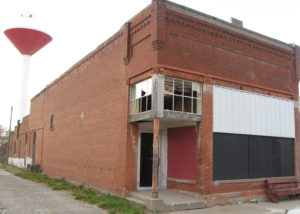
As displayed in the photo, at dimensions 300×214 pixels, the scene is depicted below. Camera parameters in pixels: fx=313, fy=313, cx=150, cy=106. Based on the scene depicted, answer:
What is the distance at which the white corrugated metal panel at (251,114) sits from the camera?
12.1m

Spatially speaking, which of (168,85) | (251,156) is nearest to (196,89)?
(168,85)

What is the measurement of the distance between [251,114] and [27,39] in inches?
1426

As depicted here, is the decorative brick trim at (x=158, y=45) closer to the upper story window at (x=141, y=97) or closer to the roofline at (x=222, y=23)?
the upper story window at (x=141, y=97)

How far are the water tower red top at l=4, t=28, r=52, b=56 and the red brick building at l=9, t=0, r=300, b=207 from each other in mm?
28126

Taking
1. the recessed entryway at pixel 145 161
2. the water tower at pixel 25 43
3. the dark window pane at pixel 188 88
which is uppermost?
the water tower at pixel 25 43

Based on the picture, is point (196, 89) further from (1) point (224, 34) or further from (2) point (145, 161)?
(2) point (145, 161)

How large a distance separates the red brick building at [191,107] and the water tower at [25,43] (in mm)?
28224

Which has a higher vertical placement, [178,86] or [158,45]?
[158,45]

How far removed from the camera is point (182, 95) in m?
11.3

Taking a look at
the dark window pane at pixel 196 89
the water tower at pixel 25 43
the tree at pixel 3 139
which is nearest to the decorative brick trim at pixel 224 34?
the dark window pane at pixel 196 89

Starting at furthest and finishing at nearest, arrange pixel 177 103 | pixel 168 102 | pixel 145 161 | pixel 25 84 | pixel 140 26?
pixel 25 84 < pixel 145 161 < pixel 140 26 < pixel 177 103 < pixel 168 102

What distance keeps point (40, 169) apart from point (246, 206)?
18506mm

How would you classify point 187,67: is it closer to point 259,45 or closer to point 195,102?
point 195,102

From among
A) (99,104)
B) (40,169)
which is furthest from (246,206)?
(40,169)
